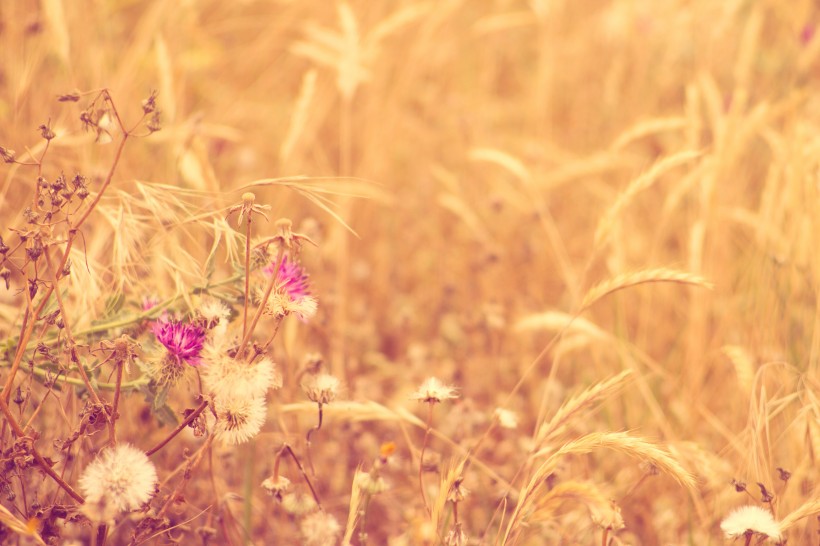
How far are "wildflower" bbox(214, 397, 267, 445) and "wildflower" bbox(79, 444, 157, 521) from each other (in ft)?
0.30

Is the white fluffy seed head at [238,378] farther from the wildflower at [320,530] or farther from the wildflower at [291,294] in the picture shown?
the wildflower at [320,530]

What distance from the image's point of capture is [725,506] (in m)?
1.31

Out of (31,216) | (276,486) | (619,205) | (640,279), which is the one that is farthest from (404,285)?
(31,216)

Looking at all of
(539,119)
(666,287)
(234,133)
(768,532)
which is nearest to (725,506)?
(768,532)

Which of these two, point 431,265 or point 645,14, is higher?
point 645,14

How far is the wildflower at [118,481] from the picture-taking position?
788 mm

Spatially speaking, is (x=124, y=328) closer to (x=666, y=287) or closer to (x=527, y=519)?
(x=527, y=519)

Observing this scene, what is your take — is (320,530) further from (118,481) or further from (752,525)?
(752,525)

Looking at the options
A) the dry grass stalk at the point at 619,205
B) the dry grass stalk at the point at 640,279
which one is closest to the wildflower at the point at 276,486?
the dry grass stalk at the point at 640,279

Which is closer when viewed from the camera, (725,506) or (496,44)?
(725,506)

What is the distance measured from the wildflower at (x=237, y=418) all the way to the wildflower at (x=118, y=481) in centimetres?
9

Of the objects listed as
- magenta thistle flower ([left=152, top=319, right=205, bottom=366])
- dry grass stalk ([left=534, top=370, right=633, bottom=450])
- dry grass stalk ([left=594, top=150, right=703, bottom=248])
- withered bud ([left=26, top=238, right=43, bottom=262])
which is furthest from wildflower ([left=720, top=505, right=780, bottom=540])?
withered bud ([left=26, top=238, right=43, bottom=262])

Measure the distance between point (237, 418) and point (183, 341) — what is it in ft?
0.41

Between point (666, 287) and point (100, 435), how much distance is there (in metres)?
1.45
